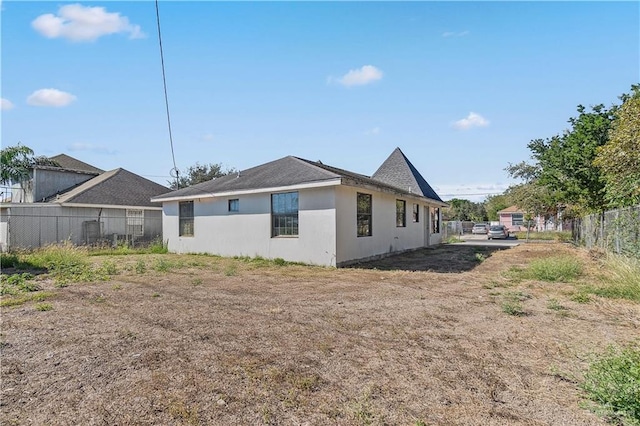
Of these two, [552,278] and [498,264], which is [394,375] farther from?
[498,264]

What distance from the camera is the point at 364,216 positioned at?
12.7 metres

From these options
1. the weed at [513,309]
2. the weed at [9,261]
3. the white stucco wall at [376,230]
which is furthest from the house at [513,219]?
the weed at [9,261]

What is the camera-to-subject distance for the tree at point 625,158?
9477 millimetres

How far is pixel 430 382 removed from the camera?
304 centimetres

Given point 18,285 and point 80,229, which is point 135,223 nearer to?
point 80,229

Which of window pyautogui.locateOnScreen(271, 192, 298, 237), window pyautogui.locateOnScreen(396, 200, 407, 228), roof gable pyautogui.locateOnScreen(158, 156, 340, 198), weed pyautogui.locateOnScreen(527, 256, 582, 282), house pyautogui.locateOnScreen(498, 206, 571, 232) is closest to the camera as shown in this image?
weed pyautogui.locateOnScreen(527, 256, 582, 282)

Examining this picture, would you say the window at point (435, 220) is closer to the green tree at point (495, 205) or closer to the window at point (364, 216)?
the window at point (364, 216)

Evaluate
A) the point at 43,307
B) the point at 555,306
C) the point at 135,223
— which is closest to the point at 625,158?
the point at 555,306

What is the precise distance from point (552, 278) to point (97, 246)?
19169 millimetres

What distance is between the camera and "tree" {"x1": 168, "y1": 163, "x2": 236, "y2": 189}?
121 ft

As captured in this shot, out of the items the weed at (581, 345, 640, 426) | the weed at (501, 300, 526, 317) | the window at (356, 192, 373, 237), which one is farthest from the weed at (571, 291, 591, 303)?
the window at (356, 192, 373, 237)

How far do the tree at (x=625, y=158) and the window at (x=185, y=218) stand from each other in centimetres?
1573

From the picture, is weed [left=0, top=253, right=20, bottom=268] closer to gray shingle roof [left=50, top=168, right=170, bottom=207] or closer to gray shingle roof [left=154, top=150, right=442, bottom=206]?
gray shingle roof [left=154, top=150, right=442, bottom=206]

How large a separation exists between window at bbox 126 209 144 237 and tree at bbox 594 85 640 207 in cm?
2195
